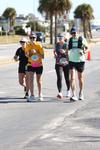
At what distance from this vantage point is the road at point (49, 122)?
992cm

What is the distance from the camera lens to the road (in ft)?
32.6

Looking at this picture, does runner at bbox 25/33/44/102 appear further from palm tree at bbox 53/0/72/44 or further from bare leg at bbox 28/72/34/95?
palm tree at bbox 53/0/72/44

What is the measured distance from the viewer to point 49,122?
40.7ft

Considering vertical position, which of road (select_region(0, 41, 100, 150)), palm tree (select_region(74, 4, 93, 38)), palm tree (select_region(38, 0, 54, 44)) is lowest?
palm tree (select_region(74, 4, 93, 38))

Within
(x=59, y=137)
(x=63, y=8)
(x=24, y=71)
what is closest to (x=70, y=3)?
(x=63, y=8)

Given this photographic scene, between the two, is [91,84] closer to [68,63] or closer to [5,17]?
[68,63]

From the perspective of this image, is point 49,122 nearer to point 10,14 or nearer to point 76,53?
point 76,53

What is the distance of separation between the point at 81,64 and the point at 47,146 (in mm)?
6963

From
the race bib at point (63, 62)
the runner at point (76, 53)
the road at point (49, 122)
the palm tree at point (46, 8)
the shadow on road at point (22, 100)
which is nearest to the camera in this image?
the road at point (49, 122)

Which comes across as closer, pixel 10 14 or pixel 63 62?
pixel 63 62

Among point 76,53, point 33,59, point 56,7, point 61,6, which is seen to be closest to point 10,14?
point 61,6

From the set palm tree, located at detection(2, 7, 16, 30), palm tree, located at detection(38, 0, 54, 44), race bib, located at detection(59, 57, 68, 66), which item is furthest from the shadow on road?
palm tree, located at detection(2, 7, 16, 30)

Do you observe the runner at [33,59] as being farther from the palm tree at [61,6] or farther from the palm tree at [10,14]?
the palm tree at [10,14]

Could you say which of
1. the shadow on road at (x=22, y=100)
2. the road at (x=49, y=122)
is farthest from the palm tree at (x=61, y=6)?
the shadow on road at (x=22, y=100)
